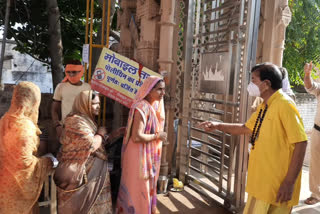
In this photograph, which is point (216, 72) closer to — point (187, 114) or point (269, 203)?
point (187, 114)

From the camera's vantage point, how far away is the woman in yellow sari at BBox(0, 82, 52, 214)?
2.45 m

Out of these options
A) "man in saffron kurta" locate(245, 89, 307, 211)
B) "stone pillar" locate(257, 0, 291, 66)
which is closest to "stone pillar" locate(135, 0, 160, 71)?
"stone pillar" locate(257, 0, 291, 66)

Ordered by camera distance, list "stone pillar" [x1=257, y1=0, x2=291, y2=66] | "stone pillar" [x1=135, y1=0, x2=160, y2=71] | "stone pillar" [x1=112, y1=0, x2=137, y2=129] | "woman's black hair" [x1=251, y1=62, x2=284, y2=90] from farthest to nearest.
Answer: "stone pillar" [x1=112, y1=0, x2=137, y2=129] → "stone pillar" [x1=135, y1=0, x2=160, y2=71] → "stone pillar" [x1=257, y1=0, x2=291, y2=66] → "woman's black hair" [x1=251, y1=62, x2=284, y2=90]

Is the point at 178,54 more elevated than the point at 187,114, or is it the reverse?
the point at 178,54

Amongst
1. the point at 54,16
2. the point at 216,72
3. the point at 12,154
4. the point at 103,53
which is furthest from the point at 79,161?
the point at 54,16

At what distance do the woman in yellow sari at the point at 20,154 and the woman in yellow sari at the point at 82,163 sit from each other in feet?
0.80

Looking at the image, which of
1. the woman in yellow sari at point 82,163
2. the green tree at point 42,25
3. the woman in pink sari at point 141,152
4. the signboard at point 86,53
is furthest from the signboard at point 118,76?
the green tree at point 42,25

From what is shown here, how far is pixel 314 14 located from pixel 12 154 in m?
10.1

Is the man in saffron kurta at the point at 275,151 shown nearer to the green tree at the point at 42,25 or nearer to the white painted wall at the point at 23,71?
the green tree at the point at 42,25

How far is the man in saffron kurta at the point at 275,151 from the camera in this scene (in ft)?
7.22

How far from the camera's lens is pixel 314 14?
372 inches

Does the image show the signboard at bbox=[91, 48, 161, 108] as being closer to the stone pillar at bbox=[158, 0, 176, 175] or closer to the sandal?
the stone pillar at bbox=[158, 0, 176, 175]

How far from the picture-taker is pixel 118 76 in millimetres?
4176

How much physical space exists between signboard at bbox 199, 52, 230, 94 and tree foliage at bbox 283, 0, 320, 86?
5.87m
